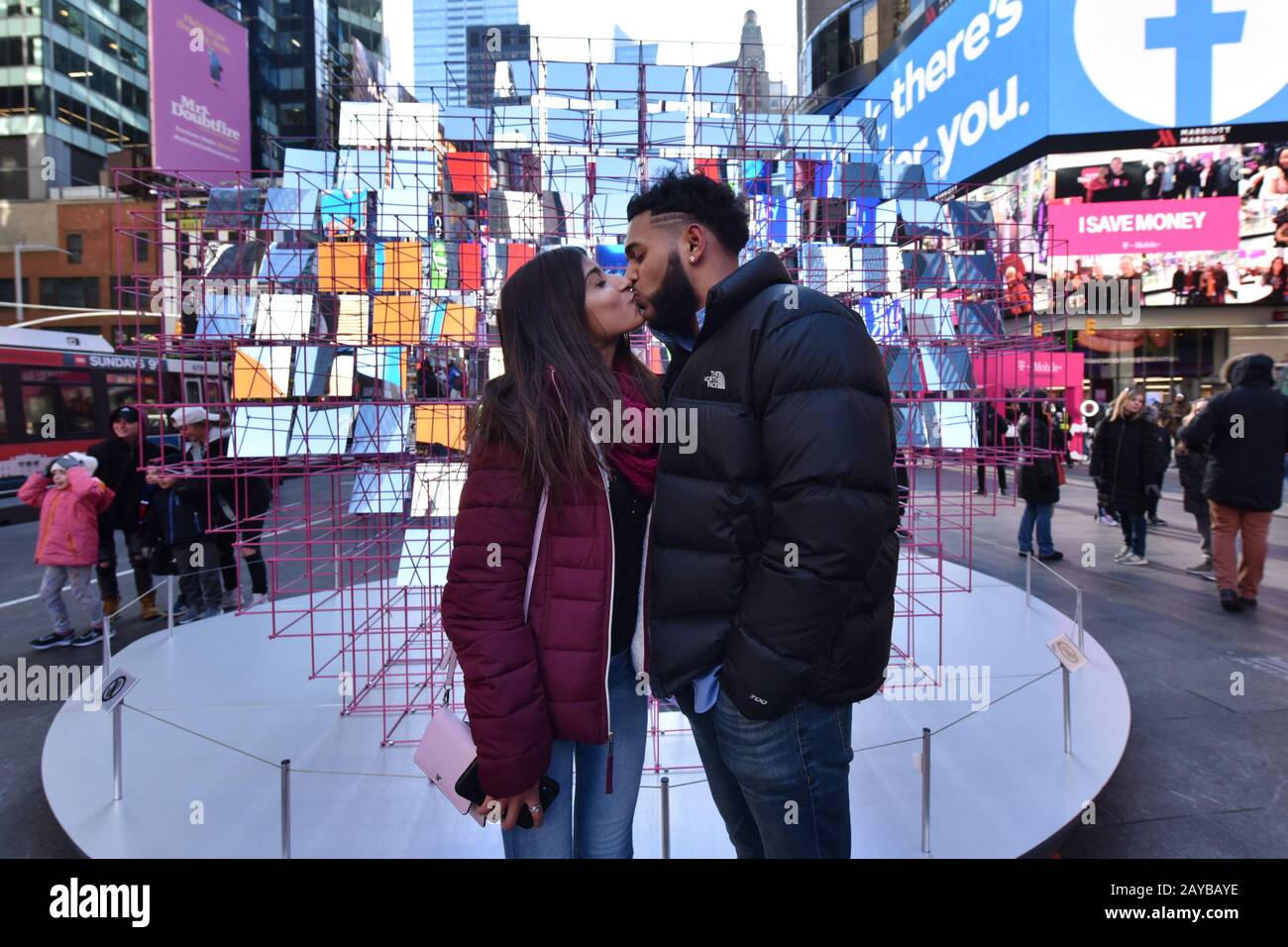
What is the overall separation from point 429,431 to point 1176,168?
860 inches

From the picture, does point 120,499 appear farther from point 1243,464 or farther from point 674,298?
point 1243,464

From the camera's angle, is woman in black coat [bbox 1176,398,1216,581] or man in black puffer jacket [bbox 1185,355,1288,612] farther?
woman in black coat [bbox 1176,398,1216,581]

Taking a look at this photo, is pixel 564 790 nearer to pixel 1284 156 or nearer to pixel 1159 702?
pixel 1159 702

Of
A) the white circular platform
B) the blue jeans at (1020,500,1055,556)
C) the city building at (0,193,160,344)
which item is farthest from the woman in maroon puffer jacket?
the city building at (0,193,160,344)

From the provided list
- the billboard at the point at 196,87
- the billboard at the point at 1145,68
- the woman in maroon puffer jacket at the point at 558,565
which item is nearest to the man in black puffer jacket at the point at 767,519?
the woman in maroon puffer jacket at the point at 558,565

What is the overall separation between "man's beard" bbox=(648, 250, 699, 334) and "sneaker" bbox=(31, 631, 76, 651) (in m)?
6.07

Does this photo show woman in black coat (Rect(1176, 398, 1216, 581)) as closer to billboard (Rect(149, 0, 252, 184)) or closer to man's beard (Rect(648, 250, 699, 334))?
man's beard (Rect(648, 250, 699, 334))

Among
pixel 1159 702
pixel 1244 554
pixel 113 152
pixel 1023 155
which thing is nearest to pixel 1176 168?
pixel 1023 155

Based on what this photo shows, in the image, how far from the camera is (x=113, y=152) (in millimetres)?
34156

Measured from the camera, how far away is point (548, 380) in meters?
1.63

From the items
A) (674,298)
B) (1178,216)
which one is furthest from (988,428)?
(1178,216)

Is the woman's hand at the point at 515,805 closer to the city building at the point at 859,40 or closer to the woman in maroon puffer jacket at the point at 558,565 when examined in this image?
the woman in maroon puffer jacket at the point at 558,565

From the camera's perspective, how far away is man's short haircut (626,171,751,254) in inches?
68.5

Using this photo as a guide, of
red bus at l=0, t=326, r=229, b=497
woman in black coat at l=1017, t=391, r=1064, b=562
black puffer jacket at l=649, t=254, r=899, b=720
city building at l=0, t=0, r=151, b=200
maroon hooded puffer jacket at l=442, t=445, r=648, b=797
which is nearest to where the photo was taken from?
black puffer jacket at l=649, t=254, r=899, b=720
